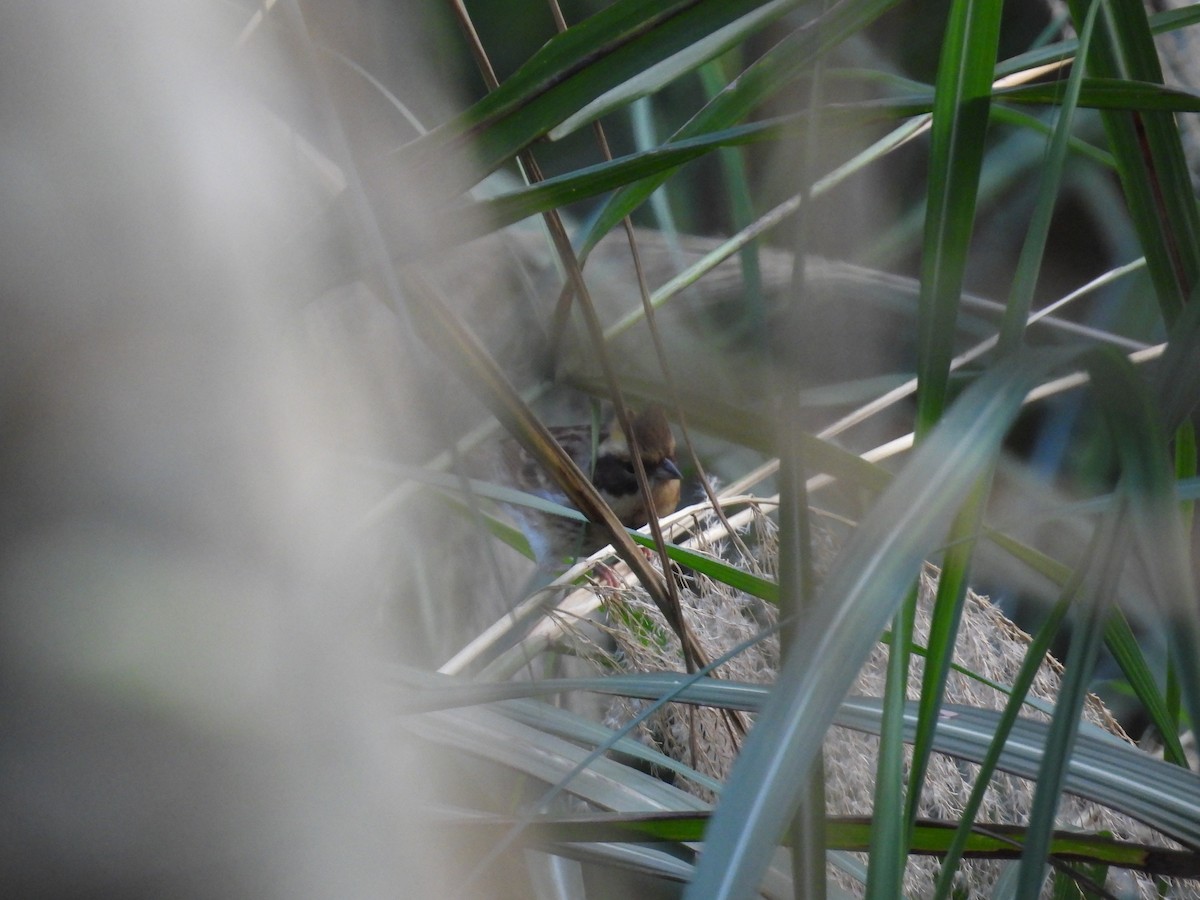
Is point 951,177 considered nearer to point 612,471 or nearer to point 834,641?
point 834,641

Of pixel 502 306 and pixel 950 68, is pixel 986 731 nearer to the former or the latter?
pixel 950 68

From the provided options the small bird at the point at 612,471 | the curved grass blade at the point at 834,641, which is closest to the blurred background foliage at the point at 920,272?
the curved grass blade at the point at 834,641

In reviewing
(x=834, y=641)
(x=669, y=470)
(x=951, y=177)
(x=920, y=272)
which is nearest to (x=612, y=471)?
(x=669, y=470)

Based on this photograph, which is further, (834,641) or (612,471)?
(612,471)

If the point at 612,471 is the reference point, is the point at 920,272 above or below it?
below

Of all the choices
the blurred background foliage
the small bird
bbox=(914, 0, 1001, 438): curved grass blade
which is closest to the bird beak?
the small bird

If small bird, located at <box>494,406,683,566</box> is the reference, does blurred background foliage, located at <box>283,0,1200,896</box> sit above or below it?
below

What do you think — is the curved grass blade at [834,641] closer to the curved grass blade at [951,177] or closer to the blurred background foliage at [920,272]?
the blurred background foliage at [920,272]

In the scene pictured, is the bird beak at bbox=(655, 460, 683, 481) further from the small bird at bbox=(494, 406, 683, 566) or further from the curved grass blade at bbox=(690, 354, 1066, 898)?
the curved grass blade at bbox=(690, 354, 1066, 898)
